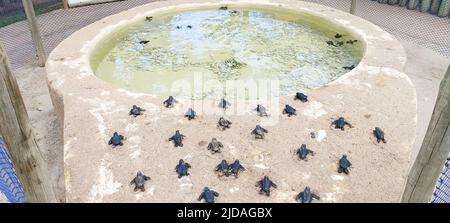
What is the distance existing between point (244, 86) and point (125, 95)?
266 cm

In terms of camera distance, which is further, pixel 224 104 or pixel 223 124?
pixel 224 104

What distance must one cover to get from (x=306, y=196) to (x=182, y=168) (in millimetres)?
1756

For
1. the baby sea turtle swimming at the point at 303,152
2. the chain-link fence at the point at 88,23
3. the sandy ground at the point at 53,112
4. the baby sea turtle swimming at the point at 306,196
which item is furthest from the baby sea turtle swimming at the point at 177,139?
the chain-link fence at the point at 88,23

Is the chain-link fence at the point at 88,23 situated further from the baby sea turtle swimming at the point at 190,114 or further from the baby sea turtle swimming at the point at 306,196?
the baby sea turtle swimming at the point at 306,196

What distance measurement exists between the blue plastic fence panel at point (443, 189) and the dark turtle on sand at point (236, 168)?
2.64 metres

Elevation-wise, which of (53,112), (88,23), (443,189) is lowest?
(53,112)

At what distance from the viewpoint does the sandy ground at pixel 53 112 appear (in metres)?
5.80

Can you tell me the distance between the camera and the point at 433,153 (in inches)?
136

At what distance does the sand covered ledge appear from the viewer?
199 inches

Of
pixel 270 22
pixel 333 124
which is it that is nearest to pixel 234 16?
pixel 270 22

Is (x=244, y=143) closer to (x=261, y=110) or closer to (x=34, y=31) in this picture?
(x=261, y=110)

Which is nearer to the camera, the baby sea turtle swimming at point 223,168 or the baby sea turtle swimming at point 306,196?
the baby sea turtle swimming at point 306,196

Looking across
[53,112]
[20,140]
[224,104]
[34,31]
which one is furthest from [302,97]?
[34,31]

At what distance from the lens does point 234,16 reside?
473 inches
